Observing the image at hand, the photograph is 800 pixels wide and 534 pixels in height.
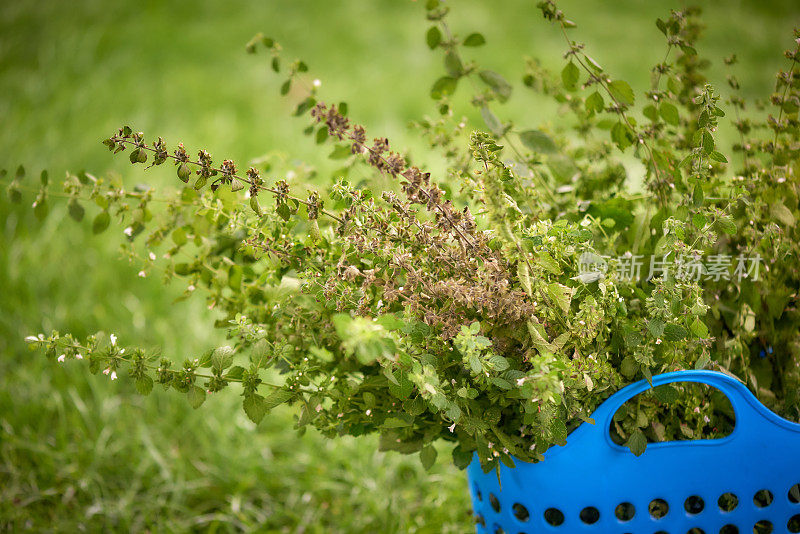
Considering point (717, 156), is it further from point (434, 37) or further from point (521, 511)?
point (521, 511)

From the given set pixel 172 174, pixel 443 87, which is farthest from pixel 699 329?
pixel 172 174

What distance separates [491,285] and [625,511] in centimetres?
47

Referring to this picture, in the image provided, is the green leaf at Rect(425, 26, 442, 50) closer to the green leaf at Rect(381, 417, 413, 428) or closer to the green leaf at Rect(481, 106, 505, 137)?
the green leaf at Rect(481, 106, 505, 137)

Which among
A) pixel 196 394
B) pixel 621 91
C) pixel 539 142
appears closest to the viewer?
pixel 196 394

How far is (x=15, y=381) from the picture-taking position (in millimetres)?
2064

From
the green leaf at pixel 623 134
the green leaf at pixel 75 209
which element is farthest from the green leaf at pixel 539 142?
the green leaf at pixel 75 209

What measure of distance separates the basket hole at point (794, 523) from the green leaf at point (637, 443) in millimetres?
375

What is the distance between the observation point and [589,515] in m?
1.08

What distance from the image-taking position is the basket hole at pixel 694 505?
1073 mm

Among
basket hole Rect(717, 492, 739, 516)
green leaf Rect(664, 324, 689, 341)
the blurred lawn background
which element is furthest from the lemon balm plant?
the blurred lawn background

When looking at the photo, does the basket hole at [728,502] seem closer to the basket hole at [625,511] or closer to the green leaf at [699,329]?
the basket hole at [625,511]

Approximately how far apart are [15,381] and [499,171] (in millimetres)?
1829

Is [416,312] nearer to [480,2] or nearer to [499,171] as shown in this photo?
[499,171]

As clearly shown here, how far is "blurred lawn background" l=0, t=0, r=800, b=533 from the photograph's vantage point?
1784 millimetres
